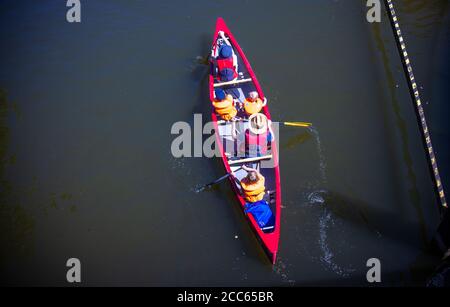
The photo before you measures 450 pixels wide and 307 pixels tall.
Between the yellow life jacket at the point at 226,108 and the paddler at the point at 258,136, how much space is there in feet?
3.71

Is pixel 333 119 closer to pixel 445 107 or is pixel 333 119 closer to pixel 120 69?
pixel 445 107

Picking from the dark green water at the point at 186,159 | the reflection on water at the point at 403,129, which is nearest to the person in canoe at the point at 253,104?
the dark green water at the point at 186,159

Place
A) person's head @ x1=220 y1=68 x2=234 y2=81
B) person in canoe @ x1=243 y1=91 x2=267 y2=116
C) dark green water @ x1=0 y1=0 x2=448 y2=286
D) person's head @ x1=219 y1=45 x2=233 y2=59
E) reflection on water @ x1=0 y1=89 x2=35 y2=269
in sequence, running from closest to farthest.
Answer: dark green water @ x1=0 y1=0 x2=448 y2=286 < reflection on water @ x1=0 y1=89 x2=35 y2=269 < person in canoe @ x1=243 y1=91 x2=267 y2=116 < person's head @ x1=219 y1=45 x2=233 y2=59 < person's head @ x1=220 y1=68 x2=234 y2=81

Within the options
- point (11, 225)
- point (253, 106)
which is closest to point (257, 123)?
point (253, 106)

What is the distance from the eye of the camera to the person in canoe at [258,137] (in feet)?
30.6

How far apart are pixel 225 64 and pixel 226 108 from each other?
1.69m

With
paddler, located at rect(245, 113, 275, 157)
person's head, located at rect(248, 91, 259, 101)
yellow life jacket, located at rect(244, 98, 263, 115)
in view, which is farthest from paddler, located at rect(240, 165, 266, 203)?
person's head, located at rect(248, 91, 259, 101)

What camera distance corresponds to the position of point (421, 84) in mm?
11328

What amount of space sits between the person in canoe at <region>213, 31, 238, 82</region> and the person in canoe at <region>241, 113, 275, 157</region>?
2.22 metres

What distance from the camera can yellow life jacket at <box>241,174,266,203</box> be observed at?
8.61 m

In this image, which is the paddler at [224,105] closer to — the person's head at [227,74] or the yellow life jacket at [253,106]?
the yellow life jacket at [253,106]

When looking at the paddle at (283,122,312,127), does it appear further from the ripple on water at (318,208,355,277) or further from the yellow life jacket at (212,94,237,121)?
the ripple on water at (318,208,355,277)

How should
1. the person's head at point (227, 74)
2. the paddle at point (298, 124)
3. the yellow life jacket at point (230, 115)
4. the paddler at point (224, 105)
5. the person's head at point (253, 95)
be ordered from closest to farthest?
the person's head at point (253, 95) < the paddler at point (224, 105) < the yellow life jacket at point (230, 115) < the paddle at point (298, 124) < the person's head at point (227, 74)
